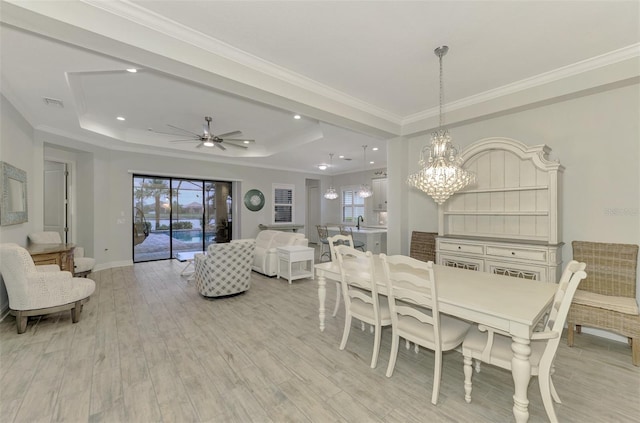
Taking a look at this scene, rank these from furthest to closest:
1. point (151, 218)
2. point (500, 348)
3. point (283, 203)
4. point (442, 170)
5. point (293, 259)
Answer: point (283, 203) < point (151, 218) < point (293, 259) < point (442, 170) < point (500, 348)

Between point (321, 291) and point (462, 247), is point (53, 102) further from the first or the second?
point (462, 247)

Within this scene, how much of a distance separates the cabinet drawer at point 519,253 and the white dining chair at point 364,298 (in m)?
1.67

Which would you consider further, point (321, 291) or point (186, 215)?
point (186, 215)

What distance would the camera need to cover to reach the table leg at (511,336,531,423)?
1.59 meters

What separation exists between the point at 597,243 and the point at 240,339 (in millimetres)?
4089

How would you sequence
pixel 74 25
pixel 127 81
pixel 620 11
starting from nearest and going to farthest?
pixel 74 25 → pixel 620 11 → pixel 127 81

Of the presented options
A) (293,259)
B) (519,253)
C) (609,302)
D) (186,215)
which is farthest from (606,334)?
(186,215)

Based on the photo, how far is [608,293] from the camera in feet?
9.12

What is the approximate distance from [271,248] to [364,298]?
3578mm

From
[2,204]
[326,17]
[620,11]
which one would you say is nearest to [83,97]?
[2,204]

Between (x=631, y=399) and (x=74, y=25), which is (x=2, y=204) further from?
(x=631, y=399)

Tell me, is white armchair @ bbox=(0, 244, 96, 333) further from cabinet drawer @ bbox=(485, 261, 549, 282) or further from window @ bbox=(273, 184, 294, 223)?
window @ bbox=(273, 184, 294, 223)

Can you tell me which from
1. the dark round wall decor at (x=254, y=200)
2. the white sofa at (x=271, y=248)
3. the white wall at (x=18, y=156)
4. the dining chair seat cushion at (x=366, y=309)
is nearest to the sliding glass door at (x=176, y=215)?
the dark round wall decor at (x=254, y=200)

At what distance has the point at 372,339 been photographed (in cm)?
290
